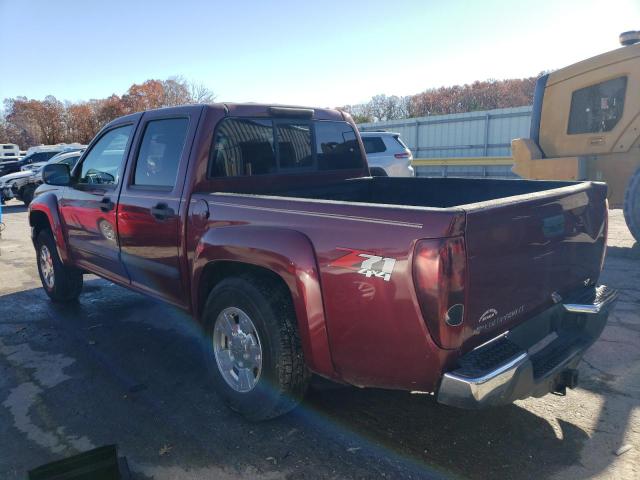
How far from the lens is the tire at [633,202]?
23.6ft

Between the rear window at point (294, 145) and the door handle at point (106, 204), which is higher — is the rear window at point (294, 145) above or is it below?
above

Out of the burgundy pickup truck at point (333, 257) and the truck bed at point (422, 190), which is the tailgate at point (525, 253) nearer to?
the burgundy pickup truck at point (333, 257)

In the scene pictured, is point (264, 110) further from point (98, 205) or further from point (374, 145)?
point (374, 145)

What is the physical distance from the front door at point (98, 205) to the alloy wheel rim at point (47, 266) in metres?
0.84

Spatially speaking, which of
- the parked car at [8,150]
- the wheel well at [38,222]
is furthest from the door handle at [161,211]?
the parked car at [8,150]

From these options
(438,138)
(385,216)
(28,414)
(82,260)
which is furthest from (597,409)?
(438,138)

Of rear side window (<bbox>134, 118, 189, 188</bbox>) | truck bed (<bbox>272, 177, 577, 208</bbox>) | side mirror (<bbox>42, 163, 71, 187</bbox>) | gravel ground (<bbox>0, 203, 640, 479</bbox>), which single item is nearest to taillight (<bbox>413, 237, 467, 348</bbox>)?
gravel ground (<bbox>0, 203, 640, 479</bbox>)

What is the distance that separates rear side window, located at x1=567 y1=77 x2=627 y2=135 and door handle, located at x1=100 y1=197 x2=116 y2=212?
7519mm

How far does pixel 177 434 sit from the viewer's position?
3059mm

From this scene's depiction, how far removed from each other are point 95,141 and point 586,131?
7.48 metres

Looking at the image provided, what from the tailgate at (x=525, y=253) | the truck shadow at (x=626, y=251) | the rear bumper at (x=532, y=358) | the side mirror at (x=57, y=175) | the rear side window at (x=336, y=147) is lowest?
the truck shadow at (x=626, y=251)

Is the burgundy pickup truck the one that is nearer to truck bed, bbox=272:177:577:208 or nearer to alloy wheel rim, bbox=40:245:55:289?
truck bed, bbox=272:177:577:208

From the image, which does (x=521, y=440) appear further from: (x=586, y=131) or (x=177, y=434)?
(x=586, y=131)

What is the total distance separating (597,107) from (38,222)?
8345 millimetres
